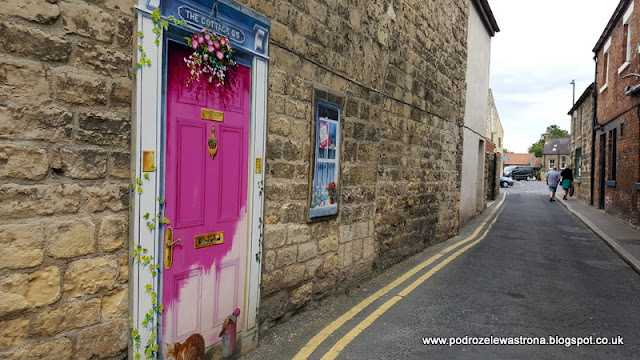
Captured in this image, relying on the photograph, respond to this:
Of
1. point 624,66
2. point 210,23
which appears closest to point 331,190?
point 210,23

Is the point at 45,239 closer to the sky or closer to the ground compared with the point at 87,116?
closer to the ground

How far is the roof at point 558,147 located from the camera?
60875 millimetres

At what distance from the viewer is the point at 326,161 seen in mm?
5109

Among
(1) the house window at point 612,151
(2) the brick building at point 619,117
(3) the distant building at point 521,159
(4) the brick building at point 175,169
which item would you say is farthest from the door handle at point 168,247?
(3) the distant building at point 521,159

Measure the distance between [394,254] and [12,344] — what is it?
5736mm

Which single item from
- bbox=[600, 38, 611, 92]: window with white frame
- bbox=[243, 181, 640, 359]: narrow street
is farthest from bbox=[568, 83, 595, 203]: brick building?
bbox=[243, 181, 640, 359]: narrow street

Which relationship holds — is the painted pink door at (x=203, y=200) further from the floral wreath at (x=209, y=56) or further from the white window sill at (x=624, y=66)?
the white window sill at (x=624, y=66)

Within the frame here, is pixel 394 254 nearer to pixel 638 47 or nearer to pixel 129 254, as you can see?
pixel 129 254

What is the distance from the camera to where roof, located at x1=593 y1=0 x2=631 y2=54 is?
14227mm

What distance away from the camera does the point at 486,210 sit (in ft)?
56.4

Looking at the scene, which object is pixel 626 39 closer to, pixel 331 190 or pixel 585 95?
pixel 585 95

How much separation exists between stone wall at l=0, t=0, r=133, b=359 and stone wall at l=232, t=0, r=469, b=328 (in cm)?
160

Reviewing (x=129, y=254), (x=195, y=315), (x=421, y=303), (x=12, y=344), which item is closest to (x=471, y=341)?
(x=421, y=303)

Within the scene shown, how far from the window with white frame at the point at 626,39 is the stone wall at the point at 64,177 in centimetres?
1600
